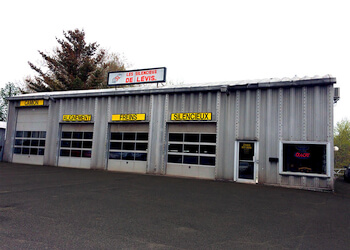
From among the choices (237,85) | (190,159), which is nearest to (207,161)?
(190,159)

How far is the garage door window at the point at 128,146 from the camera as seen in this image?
1484 cm

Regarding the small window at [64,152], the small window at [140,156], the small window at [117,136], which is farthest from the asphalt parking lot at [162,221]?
the small window at [64,152]

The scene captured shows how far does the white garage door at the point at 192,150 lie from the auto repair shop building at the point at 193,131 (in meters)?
0.05

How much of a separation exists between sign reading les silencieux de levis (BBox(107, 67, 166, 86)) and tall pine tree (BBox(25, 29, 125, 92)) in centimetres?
1701

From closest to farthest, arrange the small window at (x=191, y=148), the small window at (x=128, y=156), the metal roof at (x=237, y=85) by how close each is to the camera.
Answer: the metal roof at (x=237, y=85) < the small window at (x=191, y=148) < the small window at (x=128, y=156)

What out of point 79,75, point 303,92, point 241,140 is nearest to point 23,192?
point 241,140

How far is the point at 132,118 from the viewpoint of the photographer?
14969mm

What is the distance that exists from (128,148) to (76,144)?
3.96 m

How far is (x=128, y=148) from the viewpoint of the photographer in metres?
15.2

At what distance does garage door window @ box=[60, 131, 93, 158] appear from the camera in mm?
16297

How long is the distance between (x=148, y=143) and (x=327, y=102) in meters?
9.10

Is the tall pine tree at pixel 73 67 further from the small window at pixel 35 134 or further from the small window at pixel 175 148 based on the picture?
the small window at pixel 175 148

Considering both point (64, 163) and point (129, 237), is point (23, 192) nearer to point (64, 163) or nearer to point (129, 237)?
point (129, 237)

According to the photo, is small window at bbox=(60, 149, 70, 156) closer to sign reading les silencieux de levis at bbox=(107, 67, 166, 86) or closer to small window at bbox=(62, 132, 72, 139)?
small window at bbox=(62, 132, 72, 139)
